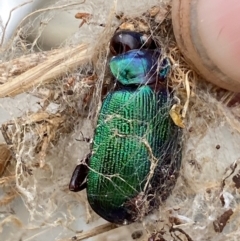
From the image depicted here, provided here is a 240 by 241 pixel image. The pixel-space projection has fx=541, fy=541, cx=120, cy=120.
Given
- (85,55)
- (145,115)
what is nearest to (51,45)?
(85,55)

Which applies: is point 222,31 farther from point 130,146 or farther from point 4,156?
point 4,156

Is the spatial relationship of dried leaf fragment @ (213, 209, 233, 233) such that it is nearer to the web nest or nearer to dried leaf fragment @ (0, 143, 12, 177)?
the web nest

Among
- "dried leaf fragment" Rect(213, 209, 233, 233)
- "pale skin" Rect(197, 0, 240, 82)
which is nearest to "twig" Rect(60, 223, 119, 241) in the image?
"dried leaf fragment" Rect(213, 209, 233, 233)

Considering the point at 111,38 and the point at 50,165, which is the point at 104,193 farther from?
the point at 111,38

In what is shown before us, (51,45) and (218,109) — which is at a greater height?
(218,109)

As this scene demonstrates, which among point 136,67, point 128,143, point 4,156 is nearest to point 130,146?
point 128,143

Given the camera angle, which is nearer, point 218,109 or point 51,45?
point 218,109
